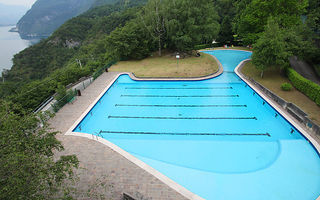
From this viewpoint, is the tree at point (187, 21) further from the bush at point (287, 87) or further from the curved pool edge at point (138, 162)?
the curved pool edge at point (138, 162)

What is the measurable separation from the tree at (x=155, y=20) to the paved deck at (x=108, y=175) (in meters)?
17.4

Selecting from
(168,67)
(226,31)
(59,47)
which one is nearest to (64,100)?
(168,67)

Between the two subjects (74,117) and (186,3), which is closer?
(74,117)

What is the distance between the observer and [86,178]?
6781 mm

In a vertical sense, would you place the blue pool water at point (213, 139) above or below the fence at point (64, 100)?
below

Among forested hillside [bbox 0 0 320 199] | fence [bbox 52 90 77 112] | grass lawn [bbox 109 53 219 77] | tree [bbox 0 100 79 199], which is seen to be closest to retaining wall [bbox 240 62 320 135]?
forested hillside [bbox 0 0 320 199]

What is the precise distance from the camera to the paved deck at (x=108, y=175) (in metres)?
6.16

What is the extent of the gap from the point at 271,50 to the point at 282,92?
151 inches

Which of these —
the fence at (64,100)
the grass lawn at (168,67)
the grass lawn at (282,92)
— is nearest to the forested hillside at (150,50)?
the fence at (64,100)

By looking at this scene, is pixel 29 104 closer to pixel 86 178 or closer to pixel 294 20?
pixel 86 178

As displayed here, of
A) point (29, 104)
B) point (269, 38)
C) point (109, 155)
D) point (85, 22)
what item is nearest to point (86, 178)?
point (109, 155)

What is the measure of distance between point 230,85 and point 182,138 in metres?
9.12

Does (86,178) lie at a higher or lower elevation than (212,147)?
higher

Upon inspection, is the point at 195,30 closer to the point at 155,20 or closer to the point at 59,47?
the point at 155,20
